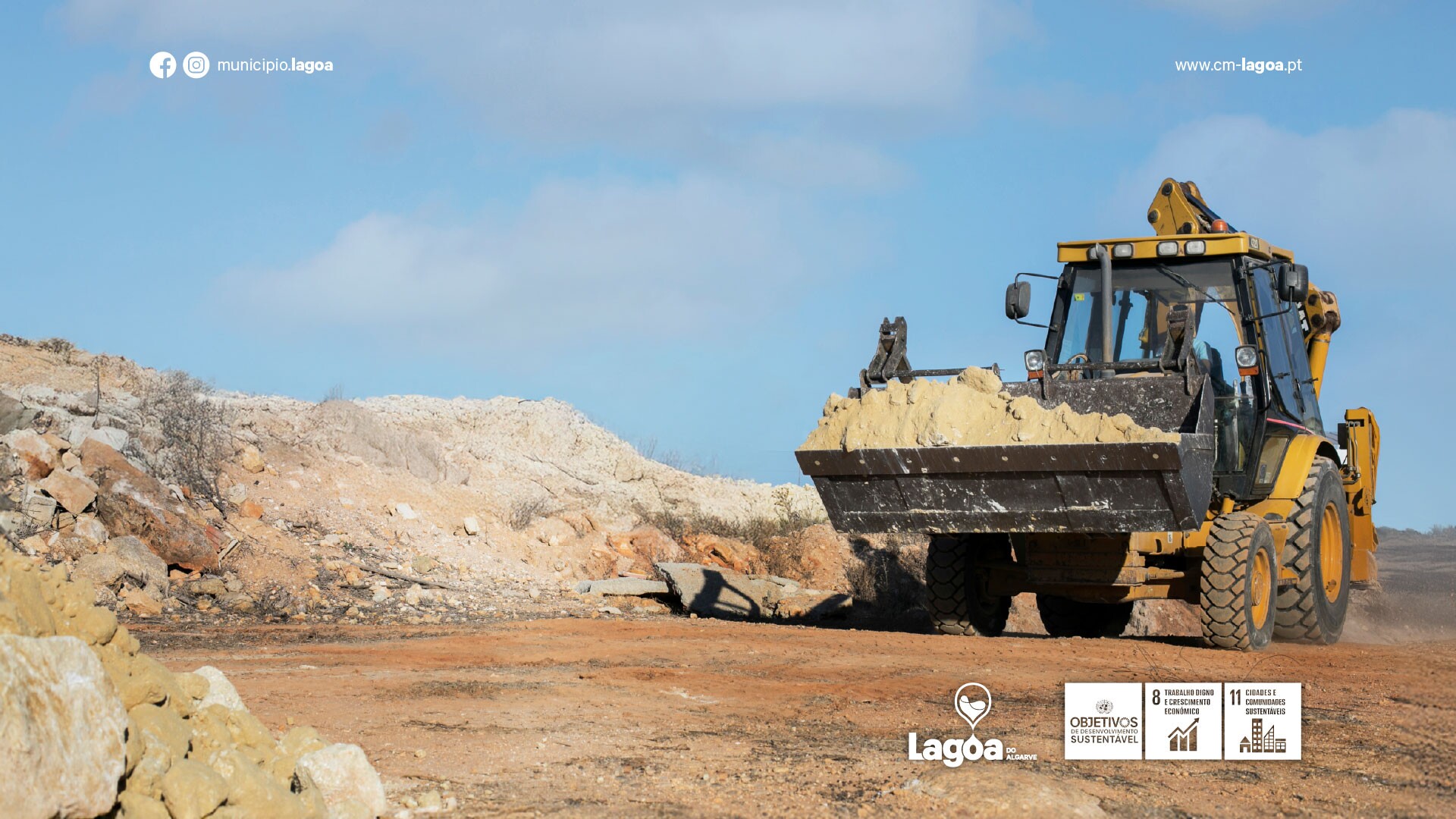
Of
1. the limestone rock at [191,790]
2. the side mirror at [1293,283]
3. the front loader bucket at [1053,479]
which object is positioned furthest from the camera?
the side mirror at [1293,283]

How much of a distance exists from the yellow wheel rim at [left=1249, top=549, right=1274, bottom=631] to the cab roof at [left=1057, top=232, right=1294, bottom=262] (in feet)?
7.86

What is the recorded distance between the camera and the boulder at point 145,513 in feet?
40.3

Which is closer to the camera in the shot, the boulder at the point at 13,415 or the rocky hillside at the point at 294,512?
the rocky hillside at the point at 294,512

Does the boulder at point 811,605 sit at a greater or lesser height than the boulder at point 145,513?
lesser

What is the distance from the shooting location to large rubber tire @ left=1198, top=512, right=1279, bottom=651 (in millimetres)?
8836

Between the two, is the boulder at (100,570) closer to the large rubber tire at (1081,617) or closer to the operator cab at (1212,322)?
the operator cab at (1212,322)

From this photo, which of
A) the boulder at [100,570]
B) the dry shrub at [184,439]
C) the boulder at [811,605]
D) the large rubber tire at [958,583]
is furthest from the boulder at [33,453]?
the large rubber tire at [958,583]

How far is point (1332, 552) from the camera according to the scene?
10922 millimetres

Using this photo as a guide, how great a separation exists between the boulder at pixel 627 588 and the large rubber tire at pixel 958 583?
435 centimetres

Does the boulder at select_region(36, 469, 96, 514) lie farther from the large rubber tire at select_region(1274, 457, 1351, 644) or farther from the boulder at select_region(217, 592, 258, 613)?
the large rubber tire at select_region(1274, 457, 1351, 644)

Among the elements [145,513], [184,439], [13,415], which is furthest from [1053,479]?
[13,415]

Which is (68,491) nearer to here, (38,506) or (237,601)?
(38,506)

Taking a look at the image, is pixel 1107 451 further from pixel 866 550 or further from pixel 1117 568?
pixel 866 550

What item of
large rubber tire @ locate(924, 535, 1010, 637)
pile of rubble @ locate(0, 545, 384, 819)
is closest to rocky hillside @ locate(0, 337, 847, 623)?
large rubber tire @ locate(924, 535, 1010, 637)
